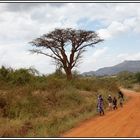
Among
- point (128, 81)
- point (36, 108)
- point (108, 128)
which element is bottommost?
point (108, 128)

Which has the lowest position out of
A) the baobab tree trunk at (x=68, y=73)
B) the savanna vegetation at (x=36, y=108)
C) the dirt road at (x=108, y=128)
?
the dirt road at (x=108, y=128)

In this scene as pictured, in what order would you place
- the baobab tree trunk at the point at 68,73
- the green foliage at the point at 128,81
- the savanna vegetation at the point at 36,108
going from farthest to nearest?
the green foliage at the point at 128,81 → the baobab tree trunk at the point at 68,73 → the savanna vegetation at the point at 36,108

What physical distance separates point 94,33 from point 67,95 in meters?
18.1

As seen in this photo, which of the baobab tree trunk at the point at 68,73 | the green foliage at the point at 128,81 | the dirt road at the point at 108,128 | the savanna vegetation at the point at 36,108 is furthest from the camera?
the green foliage at the point at 128,81

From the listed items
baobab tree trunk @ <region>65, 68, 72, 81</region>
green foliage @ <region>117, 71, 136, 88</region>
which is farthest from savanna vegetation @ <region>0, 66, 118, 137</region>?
green foliage @ <region>117, 71, 136, 88</region>

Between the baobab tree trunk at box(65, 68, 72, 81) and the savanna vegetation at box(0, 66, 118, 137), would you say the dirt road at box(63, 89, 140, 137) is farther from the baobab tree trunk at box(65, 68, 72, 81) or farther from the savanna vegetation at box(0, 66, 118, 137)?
the baobab tree trunk at box(65, 68, 72, 81)

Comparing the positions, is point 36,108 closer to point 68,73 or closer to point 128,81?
point 68,73

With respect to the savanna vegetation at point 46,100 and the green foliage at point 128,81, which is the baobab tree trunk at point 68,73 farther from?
the green foliage at point 128,81

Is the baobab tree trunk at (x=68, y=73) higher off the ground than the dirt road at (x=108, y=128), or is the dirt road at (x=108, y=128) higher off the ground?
the baobab tree trunk at (x=68, y=73)

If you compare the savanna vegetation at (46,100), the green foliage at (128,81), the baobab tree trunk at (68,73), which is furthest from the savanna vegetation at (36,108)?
the green foliage at (128,81)

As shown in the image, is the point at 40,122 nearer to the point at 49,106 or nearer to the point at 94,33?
the point at 49,106

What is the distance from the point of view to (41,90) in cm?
3139

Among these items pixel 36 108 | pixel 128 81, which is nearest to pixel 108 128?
pixel 36 108

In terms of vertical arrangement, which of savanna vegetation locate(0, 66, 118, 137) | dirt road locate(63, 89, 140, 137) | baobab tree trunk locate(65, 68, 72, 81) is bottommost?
dirt road locate(63, 89, 140, 137)
